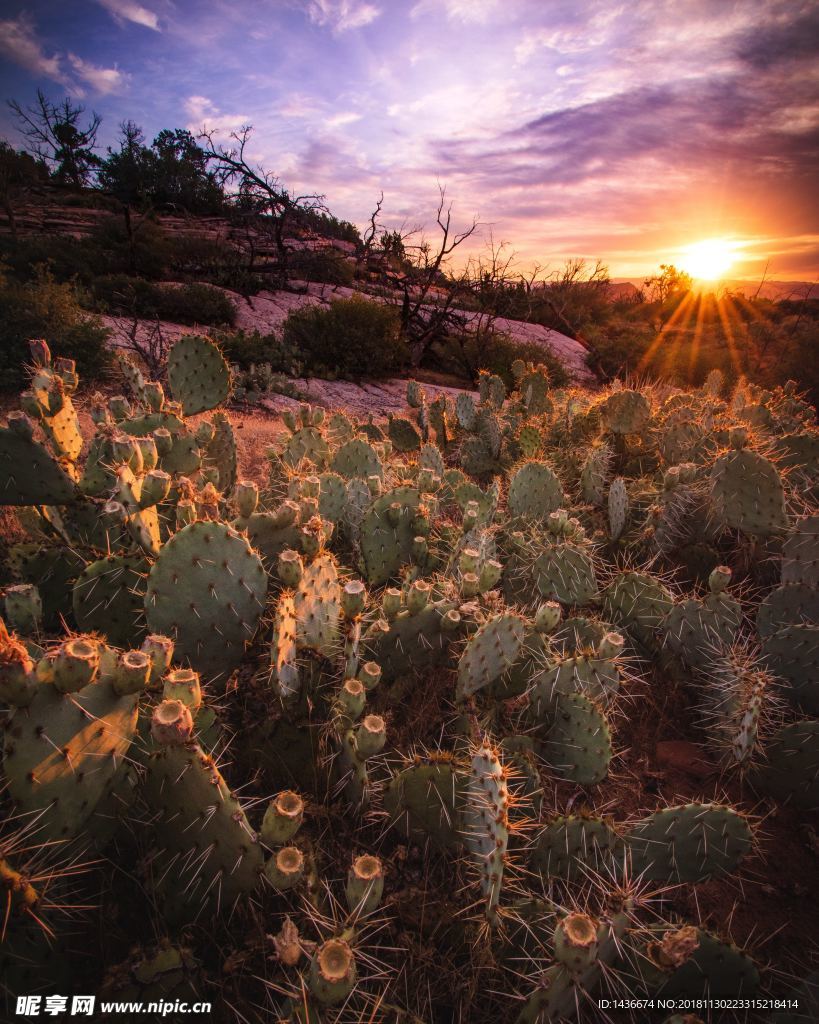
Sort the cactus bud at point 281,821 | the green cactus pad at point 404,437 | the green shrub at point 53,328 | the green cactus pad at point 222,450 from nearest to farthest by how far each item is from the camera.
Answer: the cactus bud at point 281,821, the green cactus pad at point 222,450, the green cactus pad at point 404,437, the green shrub at point 53,328

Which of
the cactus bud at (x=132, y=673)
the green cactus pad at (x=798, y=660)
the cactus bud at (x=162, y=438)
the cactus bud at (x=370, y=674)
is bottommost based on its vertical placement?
the green cactus pad at (x=798, y=660)

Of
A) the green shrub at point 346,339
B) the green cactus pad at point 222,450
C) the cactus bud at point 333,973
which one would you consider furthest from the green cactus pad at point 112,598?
the green shrub at point 346,339

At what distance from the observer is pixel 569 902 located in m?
1.70

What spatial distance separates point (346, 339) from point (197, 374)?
8344 mm

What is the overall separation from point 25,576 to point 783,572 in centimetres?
418

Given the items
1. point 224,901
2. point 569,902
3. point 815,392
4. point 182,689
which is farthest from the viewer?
point 815,392

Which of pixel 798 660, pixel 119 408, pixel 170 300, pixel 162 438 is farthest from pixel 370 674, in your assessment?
pixel 170 300

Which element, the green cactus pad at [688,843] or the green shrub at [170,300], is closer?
the green cactus pad at [688,843]

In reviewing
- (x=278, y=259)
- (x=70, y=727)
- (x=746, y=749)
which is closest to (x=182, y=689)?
(x=70, y=727)

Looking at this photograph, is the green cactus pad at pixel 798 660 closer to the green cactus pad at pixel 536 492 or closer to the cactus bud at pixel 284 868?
the green cactus pad at pixel 536 492

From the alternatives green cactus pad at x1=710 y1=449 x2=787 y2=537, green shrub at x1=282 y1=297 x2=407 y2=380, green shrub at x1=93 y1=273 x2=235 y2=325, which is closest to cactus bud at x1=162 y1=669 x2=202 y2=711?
green cactus pad at x1=710 y1=449 x2=787 y2=537

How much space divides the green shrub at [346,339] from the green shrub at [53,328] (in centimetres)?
438

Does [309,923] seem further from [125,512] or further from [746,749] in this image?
[746,749]
